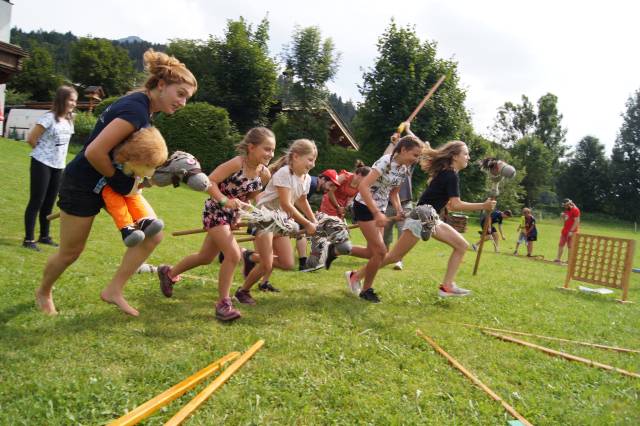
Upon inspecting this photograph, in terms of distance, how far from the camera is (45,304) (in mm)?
3885

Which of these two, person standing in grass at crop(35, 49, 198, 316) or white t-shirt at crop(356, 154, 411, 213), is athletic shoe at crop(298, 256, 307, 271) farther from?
Answer: person standing in grass at crop(35, 49, 198, 316)

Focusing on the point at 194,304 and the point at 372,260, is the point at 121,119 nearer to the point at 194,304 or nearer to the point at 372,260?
the point at 194,304

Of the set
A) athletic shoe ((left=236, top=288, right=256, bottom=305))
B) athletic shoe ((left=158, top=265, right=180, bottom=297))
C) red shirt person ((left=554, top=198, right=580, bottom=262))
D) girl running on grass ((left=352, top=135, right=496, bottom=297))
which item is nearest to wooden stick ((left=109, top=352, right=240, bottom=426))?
athletic shoe ((left=236, top=288, right=256, bottom=305))

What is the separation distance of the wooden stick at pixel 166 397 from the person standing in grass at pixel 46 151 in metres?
4.21

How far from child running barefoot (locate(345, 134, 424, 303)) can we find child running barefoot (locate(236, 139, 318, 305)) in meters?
0.73

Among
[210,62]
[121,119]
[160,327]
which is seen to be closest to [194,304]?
[160,327]

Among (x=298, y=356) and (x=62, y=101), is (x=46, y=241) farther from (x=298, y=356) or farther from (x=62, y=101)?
(x=298, y=356)

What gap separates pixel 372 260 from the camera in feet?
18.7

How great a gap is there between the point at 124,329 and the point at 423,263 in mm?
7590

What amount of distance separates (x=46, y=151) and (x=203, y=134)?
18007mm

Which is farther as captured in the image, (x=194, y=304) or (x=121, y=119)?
(x=194, y=304)

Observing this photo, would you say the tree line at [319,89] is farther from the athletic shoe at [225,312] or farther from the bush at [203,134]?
the athletic shoe at [225,312]

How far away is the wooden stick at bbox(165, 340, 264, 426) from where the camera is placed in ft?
7.80

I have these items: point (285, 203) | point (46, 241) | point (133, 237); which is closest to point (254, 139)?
point (285, 203)
